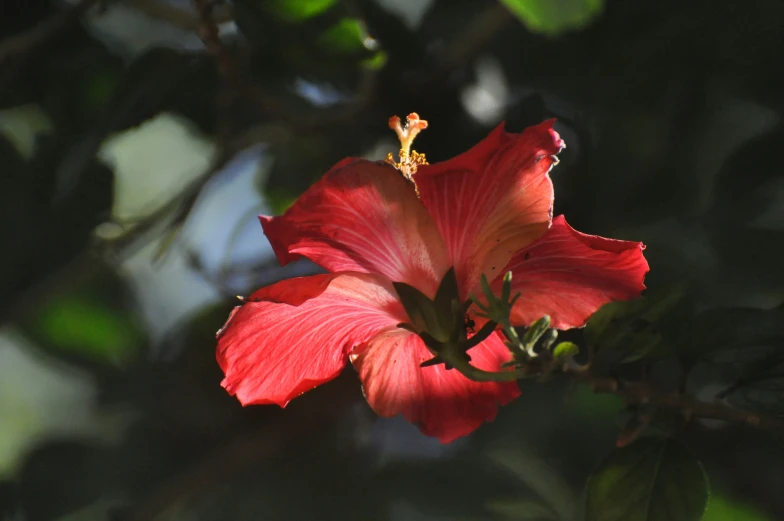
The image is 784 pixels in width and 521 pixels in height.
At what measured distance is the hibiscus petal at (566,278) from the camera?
519 mm

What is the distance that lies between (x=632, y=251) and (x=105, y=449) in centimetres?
128

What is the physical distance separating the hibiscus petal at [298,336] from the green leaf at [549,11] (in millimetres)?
293

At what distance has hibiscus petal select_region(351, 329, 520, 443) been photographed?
543mm

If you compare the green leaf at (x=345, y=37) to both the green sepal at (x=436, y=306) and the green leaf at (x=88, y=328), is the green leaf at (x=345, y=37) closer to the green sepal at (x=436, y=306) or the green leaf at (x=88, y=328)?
the green sepal at (x=436, y=306)

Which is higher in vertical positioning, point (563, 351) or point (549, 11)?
point (549, 11)

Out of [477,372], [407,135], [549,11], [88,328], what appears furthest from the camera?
[88,328]

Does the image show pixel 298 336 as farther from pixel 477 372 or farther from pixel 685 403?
pixel 685 403

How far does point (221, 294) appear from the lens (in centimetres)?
122

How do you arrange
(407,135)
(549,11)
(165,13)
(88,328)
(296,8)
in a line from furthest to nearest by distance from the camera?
(88,328) → (165,13) → (296,8) → (549,11) → (407,135)

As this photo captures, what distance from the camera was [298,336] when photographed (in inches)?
21.4

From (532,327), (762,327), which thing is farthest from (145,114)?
(762,327)

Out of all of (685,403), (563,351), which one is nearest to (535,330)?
(563,351)

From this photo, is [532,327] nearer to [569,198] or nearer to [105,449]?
[569,198]

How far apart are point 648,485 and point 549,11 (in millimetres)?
435
